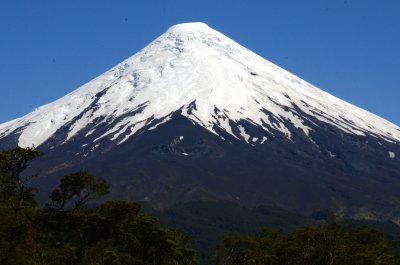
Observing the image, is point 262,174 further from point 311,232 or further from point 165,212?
point 311,232

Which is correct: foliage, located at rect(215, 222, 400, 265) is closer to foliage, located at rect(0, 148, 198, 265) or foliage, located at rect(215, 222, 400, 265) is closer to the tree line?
the tree line

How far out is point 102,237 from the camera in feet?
147

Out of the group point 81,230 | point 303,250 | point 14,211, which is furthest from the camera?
point 303,250

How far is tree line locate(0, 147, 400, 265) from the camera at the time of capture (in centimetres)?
4212

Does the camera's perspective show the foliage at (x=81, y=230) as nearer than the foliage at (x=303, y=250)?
Yes

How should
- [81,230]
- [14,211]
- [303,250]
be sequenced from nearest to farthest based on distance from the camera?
[81,230] → [14,211] → [303,250]

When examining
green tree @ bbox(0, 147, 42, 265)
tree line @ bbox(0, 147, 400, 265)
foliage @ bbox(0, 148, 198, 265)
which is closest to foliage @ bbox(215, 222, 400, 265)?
tree line @ bbox(0, 147, 400, 265)

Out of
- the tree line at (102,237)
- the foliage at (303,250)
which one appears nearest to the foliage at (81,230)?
the tree line at (102,237)

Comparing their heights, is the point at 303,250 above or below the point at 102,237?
above

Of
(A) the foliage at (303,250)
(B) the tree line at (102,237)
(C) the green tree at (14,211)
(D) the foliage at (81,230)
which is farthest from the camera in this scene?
(A) the foliage at (303,250)

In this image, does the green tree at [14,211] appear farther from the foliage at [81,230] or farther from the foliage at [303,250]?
the foliage at [303,250]

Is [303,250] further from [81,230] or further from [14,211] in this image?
[14,211]

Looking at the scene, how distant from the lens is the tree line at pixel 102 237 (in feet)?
138

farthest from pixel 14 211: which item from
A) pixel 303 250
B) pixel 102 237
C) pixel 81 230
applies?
pixel 303 250
